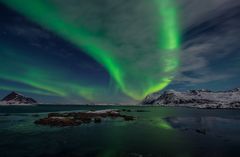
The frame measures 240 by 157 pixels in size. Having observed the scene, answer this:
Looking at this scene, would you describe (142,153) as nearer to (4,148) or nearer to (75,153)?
(75,153)

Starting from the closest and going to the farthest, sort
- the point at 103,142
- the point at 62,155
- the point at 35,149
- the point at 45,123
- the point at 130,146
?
the point at 62,155 < the point at 35,149 < the point at 130,146 < the point at 103,142 < the point at 45,123

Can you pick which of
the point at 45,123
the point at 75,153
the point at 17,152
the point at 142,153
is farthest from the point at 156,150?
the point at 45,123

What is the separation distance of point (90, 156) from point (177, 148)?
13.2 meters

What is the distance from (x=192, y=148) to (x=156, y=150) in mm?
5810

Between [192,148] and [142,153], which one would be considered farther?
[192,148]

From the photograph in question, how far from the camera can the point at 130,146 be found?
28125 mm

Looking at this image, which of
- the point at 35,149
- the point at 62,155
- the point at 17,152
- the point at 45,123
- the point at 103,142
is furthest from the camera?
the point at 45,123

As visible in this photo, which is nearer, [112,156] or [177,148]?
[112,156]

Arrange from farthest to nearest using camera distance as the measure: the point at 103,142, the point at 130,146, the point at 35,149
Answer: the point at 103,142, the point at 130,146, the point at 35,149

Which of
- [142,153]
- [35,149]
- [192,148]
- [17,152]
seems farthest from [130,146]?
[17,152]

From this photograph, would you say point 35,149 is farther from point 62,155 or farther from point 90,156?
point 90,156

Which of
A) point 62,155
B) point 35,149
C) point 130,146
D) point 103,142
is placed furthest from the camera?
point 103,142

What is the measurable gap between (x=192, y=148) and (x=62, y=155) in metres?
18.9

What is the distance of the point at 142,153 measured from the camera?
2414 centimetres
